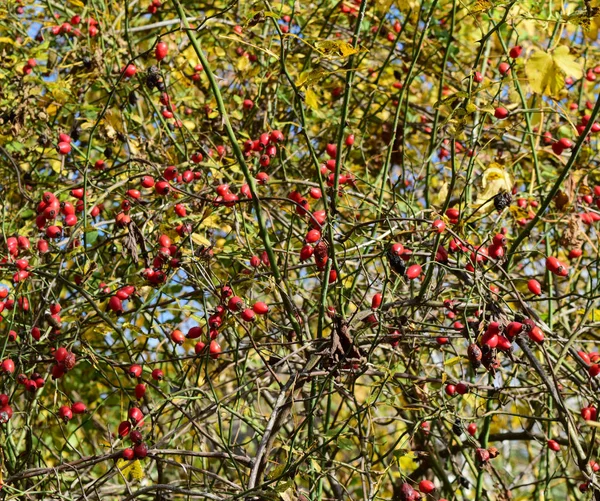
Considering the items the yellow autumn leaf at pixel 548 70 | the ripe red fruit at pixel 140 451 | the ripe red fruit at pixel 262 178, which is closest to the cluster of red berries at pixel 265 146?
the ripe red fruit at pixel 262 178

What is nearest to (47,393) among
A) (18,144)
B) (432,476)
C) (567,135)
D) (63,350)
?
(18,144)

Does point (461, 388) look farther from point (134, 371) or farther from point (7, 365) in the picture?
point (7, 365)

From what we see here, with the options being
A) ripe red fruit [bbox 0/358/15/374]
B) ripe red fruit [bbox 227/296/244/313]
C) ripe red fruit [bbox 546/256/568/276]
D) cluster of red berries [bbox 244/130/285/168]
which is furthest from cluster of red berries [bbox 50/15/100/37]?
ripe red fruit [bbox 546/256/568/276]

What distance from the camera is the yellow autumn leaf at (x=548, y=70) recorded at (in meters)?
1.81

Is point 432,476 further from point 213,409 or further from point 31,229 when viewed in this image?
point 31,229

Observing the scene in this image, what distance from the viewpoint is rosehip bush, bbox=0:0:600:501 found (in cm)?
177

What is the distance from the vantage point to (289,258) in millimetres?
2625

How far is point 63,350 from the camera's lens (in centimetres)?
190

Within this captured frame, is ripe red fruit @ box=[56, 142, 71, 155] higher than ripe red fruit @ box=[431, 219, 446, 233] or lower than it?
higher

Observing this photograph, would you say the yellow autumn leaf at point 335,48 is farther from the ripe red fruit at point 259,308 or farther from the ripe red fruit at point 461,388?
the ripe red fruit at point 461,388

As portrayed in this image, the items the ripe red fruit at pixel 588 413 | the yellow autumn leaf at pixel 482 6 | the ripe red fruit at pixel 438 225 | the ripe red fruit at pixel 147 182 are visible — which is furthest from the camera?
the ripe red fruit at pixel 147 182

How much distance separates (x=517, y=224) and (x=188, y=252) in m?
1.11

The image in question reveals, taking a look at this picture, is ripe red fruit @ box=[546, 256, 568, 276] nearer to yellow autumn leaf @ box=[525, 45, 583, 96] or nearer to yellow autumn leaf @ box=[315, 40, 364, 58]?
yellow autumn leaf @ box=[525, 45, 583, 96]

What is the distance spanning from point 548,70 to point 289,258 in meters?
1.10
